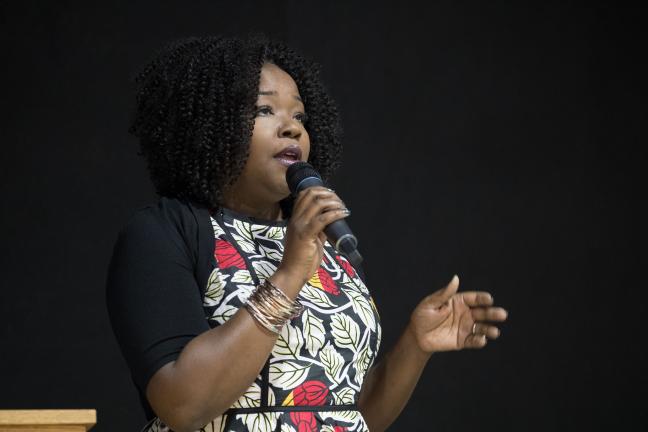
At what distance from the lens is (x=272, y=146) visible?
5.66 feet

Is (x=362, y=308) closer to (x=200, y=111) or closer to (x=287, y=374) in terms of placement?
(x=287, y=374)

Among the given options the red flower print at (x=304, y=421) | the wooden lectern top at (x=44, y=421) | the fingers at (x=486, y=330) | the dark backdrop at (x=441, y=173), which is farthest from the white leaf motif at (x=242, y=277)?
the dark backdrop at (x=441, y=173)

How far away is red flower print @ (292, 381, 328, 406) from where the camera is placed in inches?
60.9

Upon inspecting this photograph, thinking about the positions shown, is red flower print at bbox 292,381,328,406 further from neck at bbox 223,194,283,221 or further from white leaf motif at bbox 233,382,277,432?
neck at bbox 223,194,283,221

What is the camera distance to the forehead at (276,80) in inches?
70.6

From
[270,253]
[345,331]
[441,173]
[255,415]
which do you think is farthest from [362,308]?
[441,173]

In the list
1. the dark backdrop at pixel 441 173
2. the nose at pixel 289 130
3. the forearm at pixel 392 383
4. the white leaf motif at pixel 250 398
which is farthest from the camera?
the dark backdrop at pixel 441 173

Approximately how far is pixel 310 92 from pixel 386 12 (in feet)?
4.82

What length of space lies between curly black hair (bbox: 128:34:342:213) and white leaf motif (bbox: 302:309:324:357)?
0.93 ft

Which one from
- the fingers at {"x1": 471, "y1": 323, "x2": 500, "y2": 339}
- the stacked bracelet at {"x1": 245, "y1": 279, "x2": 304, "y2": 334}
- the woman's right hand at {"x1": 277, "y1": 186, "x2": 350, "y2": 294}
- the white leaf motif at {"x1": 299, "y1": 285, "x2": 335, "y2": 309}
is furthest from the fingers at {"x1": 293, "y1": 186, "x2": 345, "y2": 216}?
the fingers at {"x1": 471, "y1": 323, "x2": 500, "y2": 339}

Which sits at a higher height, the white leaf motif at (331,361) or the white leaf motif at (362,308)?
the white leaf motif at (362,308)

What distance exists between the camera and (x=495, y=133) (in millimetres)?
3379

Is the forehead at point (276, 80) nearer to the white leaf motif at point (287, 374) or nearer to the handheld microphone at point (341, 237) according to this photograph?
the handheld microphone at point (341, 237)

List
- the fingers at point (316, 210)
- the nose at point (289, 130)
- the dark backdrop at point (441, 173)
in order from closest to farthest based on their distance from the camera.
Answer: the fingers at point (316, 210) → the nose at point (289, 130) → the dark backdrop at point (441, 173)
